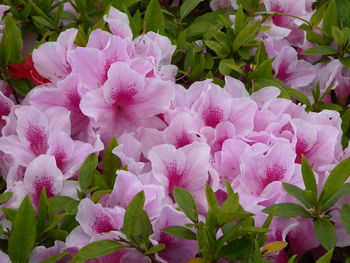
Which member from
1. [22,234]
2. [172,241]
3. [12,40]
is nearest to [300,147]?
[172,241]

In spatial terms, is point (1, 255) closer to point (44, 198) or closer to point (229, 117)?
point (44, 198)

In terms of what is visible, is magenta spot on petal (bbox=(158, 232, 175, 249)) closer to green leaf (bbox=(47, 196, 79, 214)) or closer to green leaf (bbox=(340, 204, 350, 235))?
green leaf (bbox=(47, 196, 79, 214))

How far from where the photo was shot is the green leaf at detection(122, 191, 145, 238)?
1011 mm

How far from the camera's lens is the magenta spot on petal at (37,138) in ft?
4.12

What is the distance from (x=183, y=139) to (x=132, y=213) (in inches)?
11.3

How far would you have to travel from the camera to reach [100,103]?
1.26m

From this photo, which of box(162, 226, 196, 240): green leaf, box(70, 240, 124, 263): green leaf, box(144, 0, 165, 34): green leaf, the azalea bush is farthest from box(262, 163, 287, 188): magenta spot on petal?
box(144, 0, 165, 34): green leaf

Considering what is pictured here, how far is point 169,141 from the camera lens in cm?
127

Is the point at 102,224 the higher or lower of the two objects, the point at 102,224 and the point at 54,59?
the lower

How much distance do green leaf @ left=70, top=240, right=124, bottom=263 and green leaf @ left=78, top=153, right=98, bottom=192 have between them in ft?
0.49

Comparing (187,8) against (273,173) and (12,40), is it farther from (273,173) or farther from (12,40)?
(273,173)

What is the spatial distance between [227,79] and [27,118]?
42 centimetres

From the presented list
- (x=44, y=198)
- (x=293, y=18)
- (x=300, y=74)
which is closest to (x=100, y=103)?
(x=44, y=198)

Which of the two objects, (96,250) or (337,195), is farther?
(337,195)
